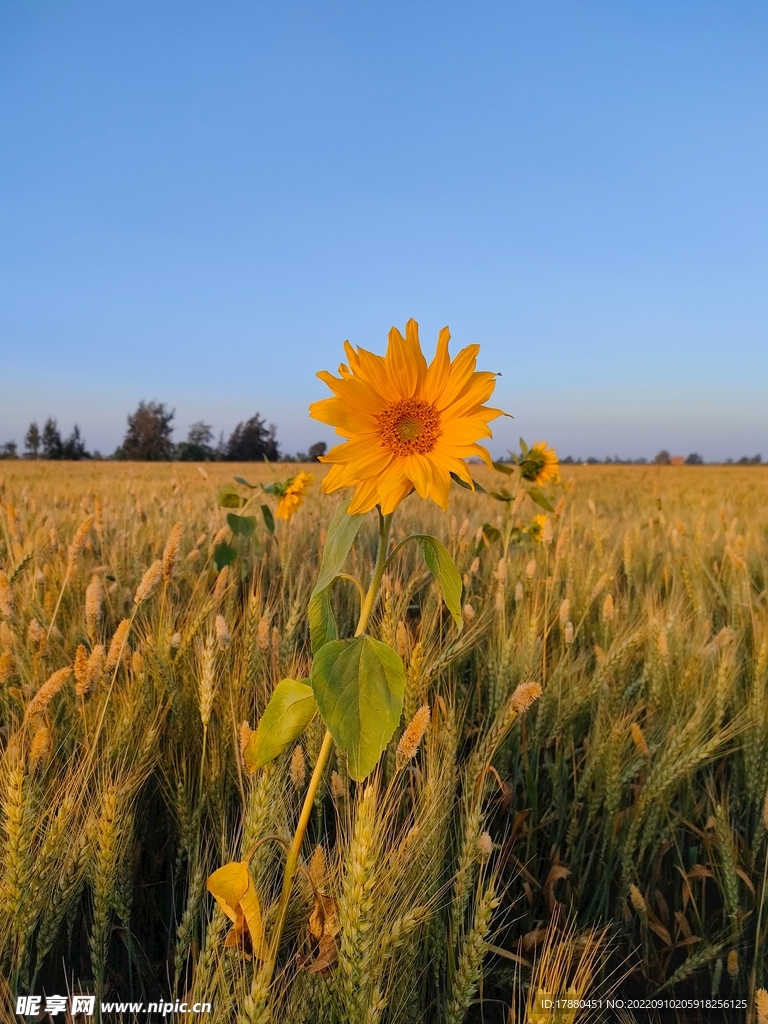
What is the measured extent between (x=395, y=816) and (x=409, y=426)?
2.26 ft

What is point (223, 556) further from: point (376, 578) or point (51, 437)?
point (51, 437)

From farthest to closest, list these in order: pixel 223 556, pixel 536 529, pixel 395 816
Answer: pixel 536 529 < pixel 223 556 < pixel 395 816

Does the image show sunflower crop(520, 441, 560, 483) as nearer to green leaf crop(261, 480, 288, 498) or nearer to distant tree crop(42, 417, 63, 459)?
green leaf crop(261, 480, 288, 498)

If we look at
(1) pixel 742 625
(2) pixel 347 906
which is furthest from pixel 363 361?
(1) pixel 742 625

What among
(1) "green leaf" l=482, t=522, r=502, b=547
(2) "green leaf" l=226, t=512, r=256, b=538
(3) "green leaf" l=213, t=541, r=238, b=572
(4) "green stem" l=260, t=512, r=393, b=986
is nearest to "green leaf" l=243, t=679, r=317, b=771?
(4) "green stem" l=260, t=512, r=393, b=986

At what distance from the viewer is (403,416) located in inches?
34.1

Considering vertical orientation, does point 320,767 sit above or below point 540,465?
below

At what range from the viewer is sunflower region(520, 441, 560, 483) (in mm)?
2615

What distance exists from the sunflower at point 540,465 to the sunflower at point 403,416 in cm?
172

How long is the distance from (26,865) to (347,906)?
458mm

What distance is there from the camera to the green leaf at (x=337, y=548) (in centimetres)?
A: 76

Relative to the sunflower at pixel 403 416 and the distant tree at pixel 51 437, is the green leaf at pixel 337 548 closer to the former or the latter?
the sunflower at pixel 403 416

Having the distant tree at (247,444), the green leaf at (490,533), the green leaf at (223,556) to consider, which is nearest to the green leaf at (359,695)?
the green leaf at (223,556)

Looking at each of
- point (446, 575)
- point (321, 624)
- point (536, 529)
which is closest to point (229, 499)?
point (536, 529)
